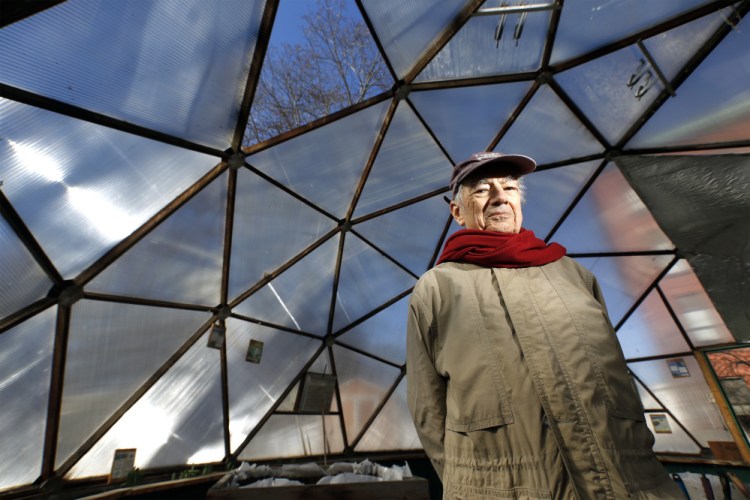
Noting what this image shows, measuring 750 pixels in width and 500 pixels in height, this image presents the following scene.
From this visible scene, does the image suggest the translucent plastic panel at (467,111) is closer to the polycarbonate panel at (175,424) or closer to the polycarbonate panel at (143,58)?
the polycarbonate panel at (143,58)


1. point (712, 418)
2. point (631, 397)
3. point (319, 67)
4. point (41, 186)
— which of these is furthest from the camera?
point (712, 418)

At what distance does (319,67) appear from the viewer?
19.9 ft

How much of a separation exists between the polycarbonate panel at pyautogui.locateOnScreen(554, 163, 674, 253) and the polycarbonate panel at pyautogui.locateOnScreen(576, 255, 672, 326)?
32cm

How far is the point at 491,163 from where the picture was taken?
8.04 feet

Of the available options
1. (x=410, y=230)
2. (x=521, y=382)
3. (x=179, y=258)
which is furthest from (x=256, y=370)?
(x=521, y=382)

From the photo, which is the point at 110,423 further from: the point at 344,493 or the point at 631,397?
the point at 631,397

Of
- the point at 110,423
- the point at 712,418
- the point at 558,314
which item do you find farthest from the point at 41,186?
the point at 712,418

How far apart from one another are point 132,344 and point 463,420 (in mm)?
4886

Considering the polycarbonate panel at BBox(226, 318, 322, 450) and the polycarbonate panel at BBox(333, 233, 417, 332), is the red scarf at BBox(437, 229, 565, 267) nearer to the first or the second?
the polycarbonate panel at BBox(333, 233, 417, 332)

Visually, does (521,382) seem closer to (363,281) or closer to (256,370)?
(363,281)

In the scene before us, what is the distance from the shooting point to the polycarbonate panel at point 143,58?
8.21 feet

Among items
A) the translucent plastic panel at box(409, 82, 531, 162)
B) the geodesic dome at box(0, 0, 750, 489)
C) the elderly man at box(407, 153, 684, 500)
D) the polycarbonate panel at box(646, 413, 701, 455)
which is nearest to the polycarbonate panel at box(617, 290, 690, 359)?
the geodesic dome at box(0, 0, 750, 489)

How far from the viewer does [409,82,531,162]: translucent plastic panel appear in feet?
14.8

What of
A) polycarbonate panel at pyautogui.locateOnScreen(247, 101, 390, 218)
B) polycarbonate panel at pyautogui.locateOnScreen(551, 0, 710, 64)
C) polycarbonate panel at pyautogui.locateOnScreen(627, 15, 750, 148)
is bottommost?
polycarbonate panel at pyautogui.locateOnScreen(627, 15, 750, 148)
